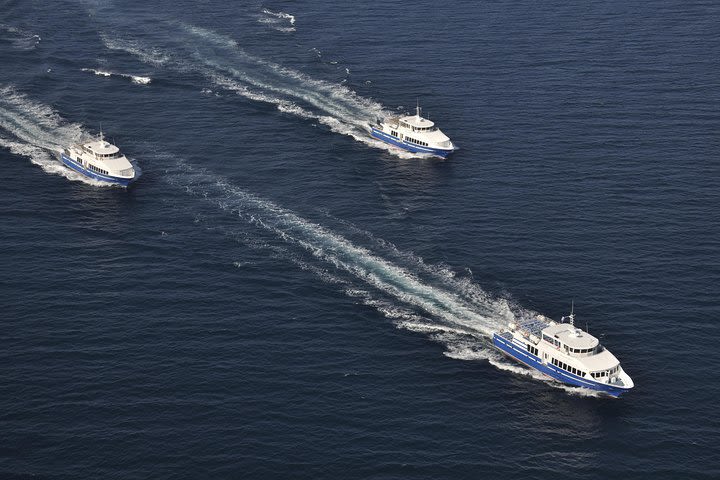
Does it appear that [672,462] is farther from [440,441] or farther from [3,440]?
[3,440]

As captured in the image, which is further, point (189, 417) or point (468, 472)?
point (189, 417)

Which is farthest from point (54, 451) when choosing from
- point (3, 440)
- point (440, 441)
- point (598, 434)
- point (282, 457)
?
point (598, 434)

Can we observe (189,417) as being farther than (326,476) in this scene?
Yes

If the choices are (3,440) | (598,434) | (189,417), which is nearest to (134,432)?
(189,417)

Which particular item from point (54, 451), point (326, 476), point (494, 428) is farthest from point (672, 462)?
point (54, 451)

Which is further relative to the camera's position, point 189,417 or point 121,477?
point 189,417

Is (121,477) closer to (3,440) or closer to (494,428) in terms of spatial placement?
(3,440)

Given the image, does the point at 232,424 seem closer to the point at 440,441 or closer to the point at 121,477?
the point at 121,477
